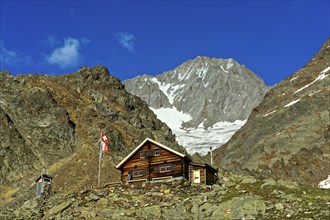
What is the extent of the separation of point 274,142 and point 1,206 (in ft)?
258

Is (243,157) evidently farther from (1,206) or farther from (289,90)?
(1,206)

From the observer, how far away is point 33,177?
2975 inches

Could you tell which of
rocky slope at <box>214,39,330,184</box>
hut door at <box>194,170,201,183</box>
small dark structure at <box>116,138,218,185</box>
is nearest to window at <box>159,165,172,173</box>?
small dark structure at <box>116,138,218,185</box>

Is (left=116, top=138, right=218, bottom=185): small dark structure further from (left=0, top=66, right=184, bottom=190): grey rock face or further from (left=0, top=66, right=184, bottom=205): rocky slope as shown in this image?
(left=0, top=66, right=184, bottom=190): grey rock face

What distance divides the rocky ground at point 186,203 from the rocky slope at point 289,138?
56.1m

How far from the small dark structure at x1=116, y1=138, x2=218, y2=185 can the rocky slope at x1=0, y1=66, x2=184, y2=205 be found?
74.7 feet

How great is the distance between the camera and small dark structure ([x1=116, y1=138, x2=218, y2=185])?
148ft

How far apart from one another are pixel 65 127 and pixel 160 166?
48437mm

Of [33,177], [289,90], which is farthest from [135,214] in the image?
[289,90]

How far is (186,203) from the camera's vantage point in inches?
1395

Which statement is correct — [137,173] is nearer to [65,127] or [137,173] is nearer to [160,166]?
[160,166]

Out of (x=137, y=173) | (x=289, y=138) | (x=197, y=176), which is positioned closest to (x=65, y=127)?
(x=137, y=173)

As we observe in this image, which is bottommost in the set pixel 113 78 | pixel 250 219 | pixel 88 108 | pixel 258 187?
pixel 250 219

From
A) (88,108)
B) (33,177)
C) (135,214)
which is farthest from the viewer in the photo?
(88,108)
